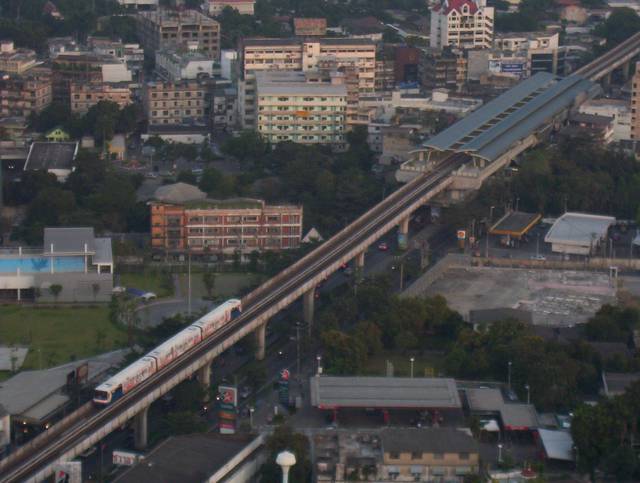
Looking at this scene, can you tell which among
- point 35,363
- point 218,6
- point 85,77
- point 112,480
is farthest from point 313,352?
point 218,6

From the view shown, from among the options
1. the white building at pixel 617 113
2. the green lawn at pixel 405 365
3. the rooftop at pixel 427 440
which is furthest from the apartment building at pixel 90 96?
the rooftop at pixel 427 440

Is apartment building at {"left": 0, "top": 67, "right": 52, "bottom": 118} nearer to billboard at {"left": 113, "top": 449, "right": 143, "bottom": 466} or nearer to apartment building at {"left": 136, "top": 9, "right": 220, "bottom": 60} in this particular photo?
apartment building at {"left": 136, "top": 9, "right": 220, "bottom": 60}

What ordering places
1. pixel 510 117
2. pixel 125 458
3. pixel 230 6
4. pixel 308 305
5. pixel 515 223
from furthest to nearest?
pixel 230 6 → pixel 510 117 → pixel 515 223 → pixel 308 305 → pixel 125 458

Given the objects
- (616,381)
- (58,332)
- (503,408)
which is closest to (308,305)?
(58,332)

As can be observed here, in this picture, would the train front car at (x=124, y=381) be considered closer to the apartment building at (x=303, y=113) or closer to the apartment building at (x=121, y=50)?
the apartment building at (x=303, y=113)

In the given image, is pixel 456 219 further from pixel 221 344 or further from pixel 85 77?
pixel 85 77

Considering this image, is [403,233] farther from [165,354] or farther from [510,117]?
[165,354]
